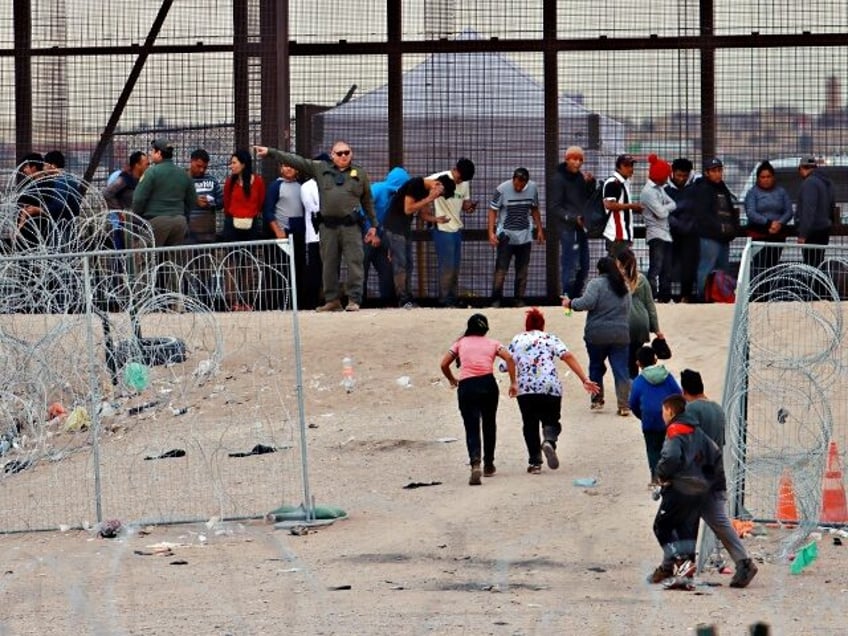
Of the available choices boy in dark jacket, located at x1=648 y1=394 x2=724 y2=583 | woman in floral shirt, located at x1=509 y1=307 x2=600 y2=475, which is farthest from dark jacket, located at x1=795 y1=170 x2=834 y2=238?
boy in dark jacket, located at x1=648 y1=394 x2=724 y2=583

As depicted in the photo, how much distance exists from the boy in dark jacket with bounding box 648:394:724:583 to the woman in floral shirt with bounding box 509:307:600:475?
12.2 ft

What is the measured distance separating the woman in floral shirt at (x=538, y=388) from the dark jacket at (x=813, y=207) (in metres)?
6.34

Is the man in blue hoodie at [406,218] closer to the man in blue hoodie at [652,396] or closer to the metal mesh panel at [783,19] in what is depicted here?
the metal mesh panel at [783,19]

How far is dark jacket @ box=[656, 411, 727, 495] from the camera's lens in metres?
12.2

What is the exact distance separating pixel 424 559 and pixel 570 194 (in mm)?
9210

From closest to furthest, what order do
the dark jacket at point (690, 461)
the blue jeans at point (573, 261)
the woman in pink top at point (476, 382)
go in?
the dark jacket at point (690, 461)
the woman in pink top at point (476, 382)
the blue jeans at point (573, 261)

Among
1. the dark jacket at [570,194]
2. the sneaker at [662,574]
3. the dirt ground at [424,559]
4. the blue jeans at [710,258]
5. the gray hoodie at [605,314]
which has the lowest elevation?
the dirt ground at [424,559]

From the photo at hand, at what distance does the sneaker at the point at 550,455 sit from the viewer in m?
16.1

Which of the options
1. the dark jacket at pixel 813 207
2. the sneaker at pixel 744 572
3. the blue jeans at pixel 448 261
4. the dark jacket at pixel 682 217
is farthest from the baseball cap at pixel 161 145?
the sneaker at pixel 744 572

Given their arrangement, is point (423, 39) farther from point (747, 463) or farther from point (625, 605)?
point (625, 605)

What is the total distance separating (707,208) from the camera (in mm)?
21812

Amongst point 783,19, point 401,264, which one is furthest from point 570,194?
point 783,19

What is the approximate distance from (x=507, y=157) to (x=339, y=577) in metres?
10.7

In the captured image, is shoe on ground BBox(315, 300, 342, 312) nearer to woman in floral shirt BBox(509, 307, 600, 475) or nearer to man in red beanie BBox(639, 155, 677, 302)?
man in red beanie BBox(639, 155, 677, 302)
